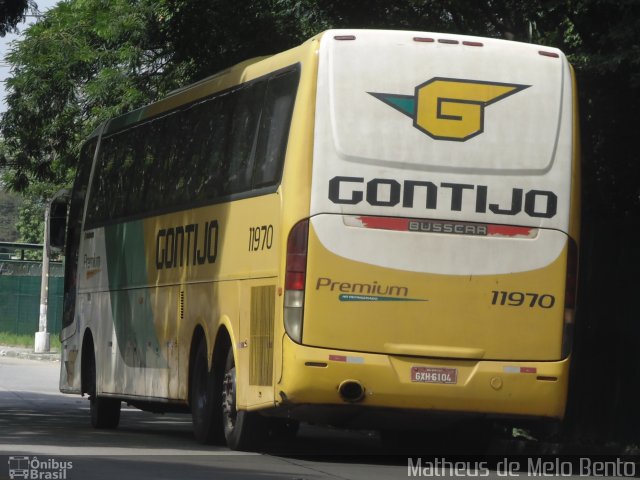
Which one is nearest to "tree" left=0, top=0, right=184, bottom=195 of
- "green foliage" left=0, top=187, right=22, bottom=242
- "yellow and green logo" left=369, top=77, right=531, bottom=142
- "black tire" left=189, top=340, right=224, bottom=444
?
"black tire" left=189, top=340, right=224, bottom=444

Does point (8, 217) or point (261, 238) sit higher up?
point (8, 217)

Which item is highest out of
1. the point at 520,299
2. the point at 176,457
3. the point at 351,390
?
the point at 520,299

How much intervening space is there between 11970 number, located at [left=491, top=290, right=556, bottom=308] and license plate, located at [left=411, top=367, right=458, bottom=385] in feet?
2.31

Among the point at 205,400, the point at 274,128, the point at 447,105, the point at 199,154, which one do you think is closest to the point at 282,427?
the point at 205,400

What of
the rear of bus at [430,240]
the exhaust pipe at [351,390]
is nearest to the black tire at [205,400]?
the rear of bus at [430,240]

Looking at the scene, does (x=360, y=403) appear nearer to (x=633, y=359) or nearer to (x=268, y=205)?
(x=268, y=205)

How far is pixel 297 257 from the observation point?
40.7 ft

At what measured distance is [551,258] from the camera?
42.0 ft

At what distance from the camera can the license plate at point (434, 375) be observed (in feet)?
40.8

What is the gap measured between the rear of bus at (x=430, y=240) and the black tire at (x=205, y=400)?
6.90ft

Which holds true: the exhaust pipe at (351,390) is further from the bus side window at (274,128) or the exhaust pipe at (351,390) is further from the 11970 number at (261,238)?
the bus side window at (274,128)

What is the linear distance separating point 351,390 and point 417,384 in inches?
21.6

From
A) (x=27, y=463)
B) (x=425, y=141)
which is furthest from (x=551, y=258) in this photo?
(x=27, y=463)

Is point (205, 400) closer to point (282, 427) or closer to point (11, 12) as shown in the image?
point (282, 427)
